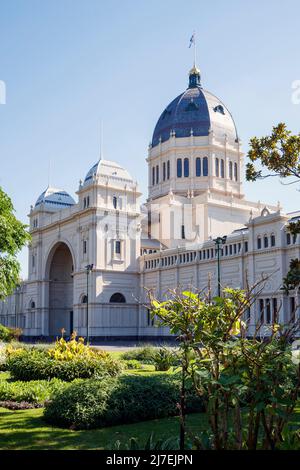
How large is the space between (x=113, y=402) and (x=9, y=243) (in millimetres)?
19031

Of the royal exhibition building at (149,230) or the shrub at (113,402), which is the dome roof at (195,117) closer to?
the royal exhibition building at (149,230)

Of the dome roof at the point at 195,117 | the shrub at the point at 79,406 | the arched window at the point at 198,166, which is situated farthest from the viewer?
the dome roof at the point at 195,117

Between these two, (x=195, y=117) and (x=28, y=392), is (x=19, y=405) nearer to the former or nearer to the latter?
(x=28, y=392)

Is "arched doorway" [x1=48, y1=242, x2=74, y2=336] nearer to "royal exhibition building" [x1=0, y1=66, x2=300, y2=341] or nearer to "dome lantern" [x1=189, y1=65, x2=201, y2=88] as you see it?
"royal exhibition building" [x1=0, y1=66, x2=300, y2=341]

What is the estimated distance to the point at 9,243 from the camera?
30609 millimetres

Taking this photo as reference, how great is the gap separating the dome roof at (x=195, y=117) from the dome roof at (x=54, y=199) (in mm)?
16211

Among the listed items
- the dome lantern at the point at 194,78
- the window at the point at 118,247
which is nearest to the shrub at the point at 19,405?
the window at the point at 118,247

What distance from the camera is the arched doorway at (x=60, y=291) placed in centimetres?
7819

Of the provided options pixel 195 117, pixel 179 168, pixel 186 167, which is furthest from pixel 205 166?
pixel 195 117

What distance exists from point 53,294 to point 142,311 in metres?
17.7

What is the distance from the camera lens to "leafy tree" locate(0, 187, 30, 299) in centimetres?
3044
